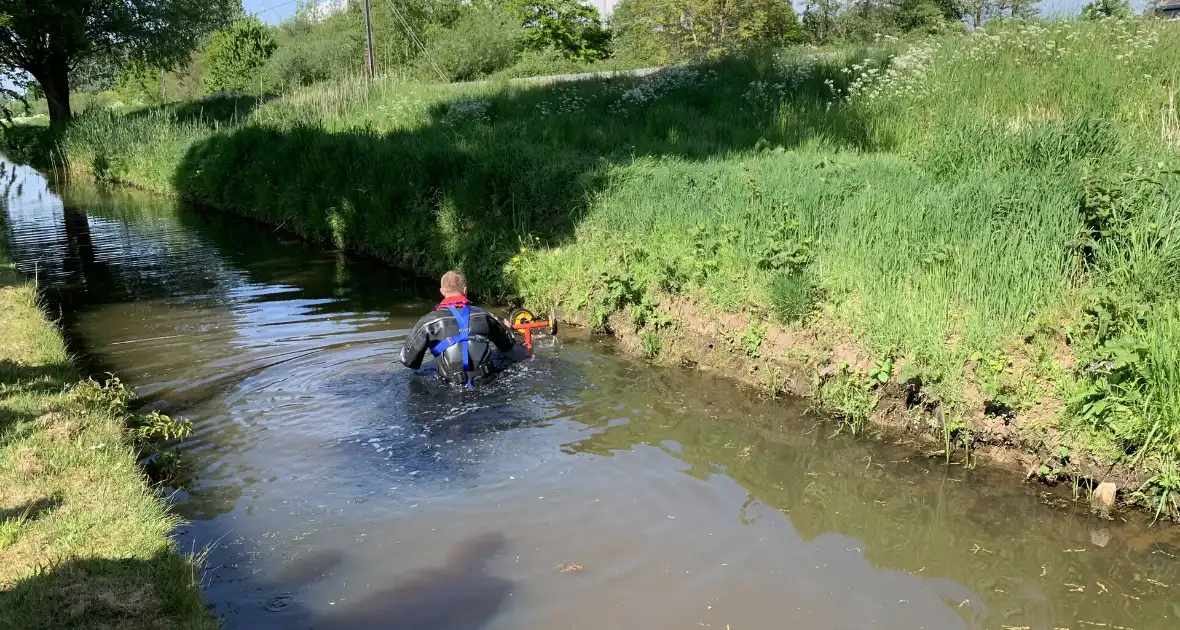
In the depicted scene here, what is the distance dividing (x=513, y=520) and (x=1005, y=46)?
1168cm

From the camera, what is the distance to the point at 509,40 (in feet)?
131

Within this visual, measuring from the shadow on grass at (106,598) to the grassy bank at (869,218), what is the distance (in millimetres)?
4913

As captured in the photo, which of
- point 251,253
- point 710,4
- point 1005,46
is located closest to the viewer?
point 1005,46

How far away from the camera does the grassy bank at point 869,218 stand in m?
5.99

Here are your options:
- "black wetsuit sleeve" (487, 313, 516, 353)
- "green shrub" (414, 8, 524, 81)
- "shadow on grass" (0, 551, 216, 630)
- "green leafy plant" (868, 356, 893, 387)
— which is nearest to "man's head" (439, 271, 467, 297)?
"black wetsuit sleeve" (487, 313, 516, 353)

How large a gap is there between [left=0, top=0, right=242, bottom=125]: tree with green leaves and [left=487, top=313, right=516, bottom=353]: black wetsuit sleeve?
33.5m

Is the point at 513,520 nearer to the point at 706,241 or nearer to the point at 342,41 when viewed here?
the point at 706,241

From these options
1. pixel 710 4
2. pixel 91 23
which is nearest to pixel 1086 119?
pixel 710 4

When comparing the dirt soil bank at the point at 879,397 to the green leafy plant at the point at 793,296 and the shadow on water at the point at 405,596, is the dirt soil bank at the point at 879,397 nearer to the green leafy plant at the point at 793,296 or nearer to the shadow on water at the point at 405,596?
the green leafy plant at the point at 793,296

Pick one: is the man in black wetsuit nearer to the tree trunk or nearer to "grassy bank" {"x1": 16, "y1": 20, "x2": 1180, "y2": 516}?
"grassy bank" {"x1": 16, "y1": 20, "x2": 1180, "y2": 516}

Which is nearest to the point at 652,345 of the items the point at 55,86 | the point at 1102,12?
the point at 1102,12

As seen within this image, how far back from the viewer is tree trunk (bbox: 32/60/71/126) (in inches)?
1447

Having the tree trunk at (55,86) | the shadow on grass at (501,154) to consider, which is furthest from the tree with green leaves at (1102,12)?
the tree trunk at (55,86)

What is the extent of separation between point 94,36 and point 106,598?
39695 millimetres
